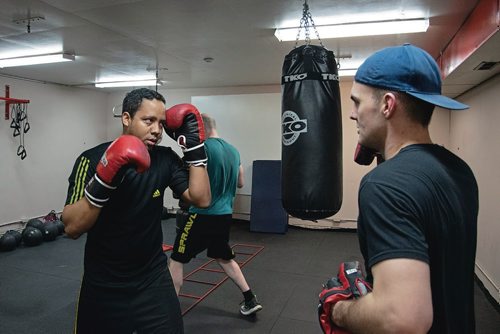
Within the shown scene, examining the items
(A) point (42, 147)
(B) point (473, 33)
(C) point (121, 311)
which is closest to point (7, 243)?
(A) point (42, 147)

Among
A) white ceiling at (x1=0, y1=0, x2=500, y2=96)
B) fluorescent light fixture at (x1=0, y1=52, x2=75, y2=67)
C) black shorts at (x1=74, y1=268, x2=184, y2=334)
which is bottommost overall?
black shorts at (x1=74, y1=268, x2=184, y2=334)

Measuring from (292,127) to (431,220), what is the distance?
0.97 meters

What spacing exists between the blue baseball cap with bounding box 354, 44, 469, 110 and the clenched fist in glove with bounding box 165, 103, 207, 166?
0.99 metres

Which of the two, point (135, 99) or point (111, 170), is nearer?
point (111, 170)

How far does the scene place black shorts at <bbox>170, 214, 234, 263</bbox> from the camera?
2639 mm

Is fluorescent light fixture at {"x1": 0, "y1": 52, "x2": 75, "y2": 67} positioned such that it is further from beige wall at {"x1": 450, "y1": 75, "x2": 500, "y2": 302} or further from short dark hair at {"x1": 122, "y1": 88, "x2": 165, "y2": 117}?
beige wall at {"x1": 450, "y1": 75, "x2": 500, "y2": 302}

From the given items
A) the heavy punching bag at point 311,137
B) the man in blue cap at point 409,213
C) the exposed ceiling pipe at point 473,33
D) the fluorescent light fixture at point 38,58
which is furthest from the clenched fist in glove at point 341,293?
the fluorescent light fixture at point 38,58

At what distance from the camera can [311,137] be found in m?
1.66

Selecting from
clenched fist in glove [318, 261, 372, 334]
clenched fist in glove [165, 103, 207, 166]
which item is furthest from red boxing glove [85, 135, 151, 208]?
clenched fist in glove [318, 261, 372, 334]

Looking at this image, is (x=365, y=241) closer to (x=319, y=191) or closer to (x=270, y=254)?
(x=319, y=191)

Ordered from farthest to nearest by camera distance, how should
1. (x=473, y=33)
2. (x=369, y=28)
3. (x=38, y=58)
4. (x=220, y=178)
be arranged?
(x=38, y=58) < (x=369, y=28) < (x=220, y=178) < (x=473, y=33)

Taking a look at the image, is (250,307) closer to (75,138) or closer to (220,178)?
(220,178)

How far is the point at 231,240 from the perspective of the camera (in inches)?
211

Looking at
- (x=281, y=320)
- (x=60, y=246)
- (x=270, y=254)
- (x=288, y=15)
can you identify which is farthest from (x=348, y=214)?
(x=60, y=246)
